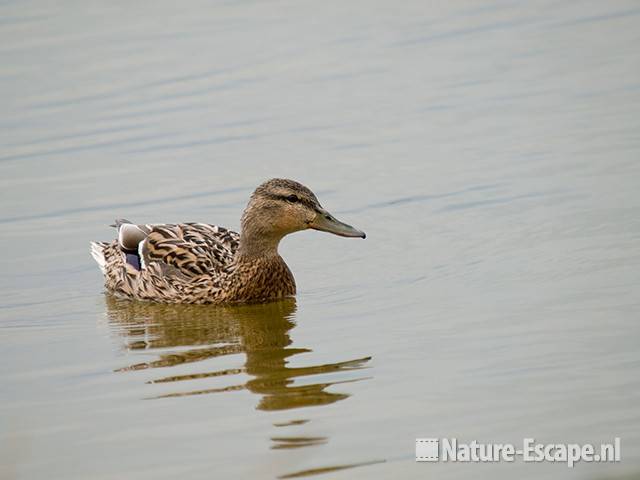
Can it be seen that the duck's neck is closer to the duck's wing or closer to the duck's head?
the duck's head

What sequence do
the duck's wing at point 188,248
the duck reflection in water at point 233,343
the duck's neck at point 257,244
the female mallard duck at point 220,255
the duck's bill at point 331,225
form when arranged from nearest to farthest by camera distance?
1. the duck reflection in water at point 233,343
2. the duck's bill at point 331,225
3. the female mallard duck at point 220,255
4. the duck's neck at point 257,244
5. the duck's wing at point 188,248

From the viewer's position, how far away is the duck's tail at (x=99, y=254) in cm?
1279

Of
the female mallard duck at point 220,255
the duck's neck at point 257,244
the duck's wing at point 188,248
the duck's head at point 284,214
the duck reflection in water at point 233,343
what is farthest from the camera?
the duck's wing at point 188,248

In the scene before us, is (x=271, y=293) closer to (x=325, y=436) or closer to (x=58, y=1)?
(x=325, y=436)

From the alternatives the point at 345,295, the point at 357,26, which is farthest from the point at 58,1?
the point at 345,295

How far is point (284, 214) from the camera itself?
12.0 meters

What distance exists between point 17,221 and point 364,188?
3.57 m

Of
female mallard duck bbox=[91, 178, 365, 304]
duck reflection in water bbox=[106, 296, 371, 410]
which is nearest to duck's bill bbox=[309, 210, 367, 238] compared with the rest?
female mallard duck bbox=[91, 178, 365, 304]

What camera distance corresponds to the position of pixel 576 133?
1482 cm

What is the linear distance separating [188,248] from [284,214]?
41.4 inches

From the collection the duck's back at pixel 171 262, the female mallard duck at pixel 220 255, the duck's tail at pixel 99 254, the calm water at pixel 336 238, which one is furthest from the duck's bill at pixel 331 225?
the duck's tail at pixel 99 254

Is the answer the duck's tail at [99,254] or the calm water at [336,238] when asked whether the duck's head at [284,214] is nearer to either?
the calm water at [336,238]

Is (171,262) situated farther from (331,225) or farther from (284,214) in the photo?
(331,225)

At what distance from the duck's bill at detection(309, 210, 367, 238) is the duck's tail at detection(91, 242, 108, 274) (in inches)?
84.5
